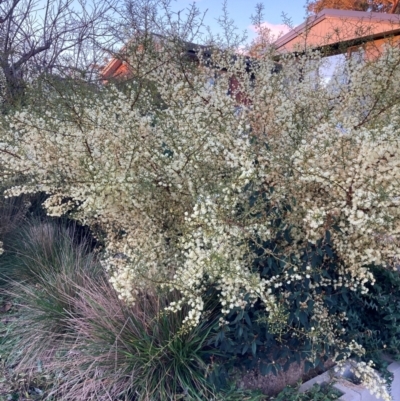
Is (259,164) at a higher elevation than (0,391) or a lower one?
higher

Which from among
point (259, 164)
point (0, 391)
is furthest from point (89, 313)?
point (259, 164)

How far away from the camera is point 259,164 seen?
199cm

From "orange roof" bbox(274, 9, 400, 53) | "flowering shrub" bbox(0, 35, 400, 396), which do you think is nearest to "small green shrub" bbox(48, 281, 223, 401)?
"flowering shrub" bbox(0, 35, 400, 396)

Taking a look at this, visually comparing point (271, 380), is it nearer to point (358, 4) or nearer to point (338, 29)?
point (338, 29)

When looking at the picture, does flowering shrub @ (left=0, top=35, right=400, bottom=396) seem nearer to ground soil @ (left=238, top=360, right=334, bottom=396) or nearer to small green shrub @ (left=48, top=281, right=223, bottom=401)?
small green shrub @ (left=48, top=281, right=223, bottom=401)

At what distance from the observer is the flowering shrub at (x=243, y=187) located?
178 cm

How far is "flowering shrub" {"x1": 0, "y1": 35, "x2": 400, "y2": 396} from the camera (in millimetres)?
1778

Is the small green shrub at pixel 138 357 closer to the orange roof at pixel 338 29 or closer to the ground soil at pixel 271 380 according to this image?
the ground soil at pixel 271 380

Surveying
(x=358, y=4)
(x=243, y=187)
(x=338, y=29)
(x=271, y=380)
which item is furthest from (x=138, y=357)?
(x=358, y=4)

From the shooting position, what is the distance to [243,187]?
1.96m

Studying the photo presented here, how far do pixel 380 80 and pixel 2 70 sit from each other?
15.2ft

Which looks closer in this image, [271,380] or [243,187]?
[243,187]

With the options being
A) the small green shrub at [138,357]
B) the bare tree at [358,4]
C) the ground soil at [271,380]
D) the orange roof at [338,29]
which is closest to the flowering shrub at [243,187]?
the small green shrub at [138,357]

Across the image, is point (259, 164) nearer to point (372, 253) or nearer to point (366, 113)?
point (372, 253)
